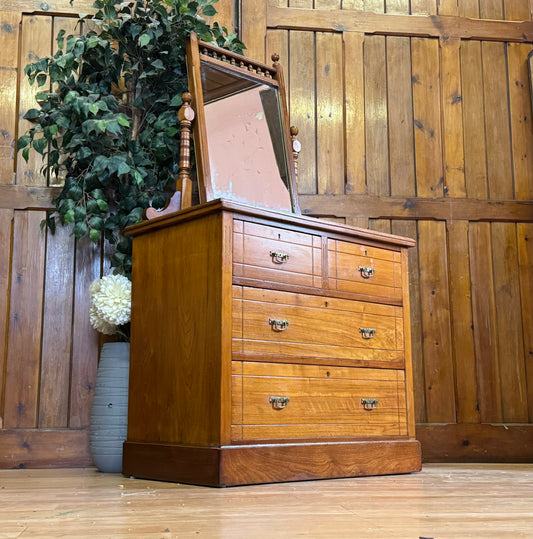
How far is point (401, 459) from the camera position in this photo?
256cm

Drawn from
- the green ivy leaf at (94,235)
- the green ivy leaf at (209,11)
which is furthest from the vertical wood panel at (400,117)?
the green ivy leaf at (94,235)

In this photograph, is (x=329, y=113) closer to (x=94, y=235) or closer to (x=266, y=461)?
(x=94, y=235)

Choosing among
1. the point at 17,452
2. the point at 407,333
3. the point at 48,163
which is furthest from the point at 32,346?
the point at 407,333

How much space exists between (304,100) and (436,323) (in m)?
1.25

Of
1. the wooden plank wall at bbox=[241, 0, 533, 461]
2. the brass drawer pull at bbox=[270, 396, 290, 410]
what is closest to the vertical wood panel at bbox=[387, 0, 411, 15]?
the wooden plank wall at bbox=[241, 0, 533, 461]

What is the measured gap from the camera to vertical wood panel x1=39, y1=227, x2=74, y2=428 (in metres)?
2.96

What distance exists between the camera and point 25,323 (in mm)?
3006

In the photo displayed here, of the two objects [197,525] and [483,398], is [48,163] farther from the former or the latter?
[483,398]

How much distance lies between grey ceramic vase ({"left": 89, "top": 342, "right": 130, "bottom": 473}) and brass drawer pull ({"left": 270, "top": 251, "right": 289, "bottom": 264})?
2.41 ft

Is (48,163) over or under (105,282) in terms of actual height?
over

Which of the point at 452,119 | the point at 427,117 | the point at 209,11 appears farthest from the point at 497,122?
the point at 209,11

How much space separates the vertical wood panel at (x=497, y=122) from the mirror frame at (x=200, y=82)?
113 centimetres

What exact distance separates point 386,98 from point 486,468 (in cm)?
180

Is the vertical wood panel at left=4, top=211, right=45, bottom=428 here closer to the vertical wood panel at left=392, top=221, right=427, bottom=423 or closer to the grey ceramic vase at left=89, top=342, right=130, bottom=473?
the grey ceramic vase at left=89, top=342, right=130, bottom=473
